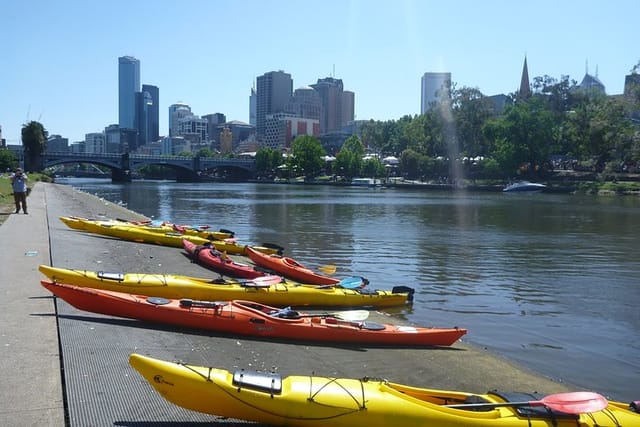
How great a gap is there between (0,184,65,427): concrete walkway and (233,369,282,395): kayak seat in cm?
195

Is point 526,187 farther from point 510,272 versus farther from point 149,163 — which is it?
point 510,272

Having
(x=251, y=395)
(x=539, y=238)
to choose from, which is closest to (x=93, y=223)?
(x=251, y=395)

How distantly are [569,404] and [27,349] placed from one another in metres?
7.42

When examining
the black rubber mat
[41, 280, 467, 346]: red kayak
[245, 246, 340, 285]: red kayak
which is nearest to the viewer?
the black rubber mat

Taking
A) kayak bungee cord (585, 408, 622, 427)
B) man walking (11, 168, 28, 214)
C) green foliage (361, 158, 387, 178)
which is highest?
green foliage (361, 158, 387, 178)

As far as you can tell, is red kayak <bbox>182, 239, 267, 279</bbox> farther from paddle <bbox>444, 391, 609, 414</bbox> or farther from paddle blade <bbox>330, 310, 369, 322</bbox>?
paddle <bbox>444, 391, 609, 414</bbox>

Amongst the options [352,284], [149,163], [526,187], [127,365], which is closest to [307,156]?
[149,163]

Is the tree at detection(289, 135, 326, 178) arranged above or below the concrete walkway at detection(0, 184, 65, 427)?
above

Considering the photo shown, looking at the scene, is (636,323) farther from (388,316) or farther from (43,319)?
(43,319)

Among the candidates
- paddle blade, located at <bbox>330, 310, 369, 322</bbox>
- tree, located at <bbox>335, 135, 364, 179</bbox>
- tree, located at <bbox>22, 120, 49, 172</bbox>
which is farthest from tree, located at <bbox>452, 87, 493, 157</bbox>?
paddle blade, located at <bbox>330, 310, 369, 322</bbox>

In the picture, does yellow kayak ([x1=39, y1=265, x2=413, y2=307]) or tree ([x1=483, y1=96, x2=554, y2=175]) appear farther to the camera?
tree ([x1=483, y1=96, x2=554, y2=175])

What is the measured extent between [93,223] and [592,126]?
83.3 metres

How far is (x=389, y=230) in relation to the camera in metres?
36.2

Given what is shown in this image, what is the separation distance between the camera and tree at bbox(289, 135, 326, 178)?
469 feet
